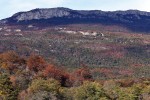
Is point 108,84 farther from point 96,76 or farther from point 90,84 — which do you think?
point 96,76

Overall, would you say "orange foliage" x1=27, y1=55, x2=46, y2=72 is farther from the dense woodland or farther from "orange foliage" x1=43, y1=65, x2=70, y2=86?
"orange foliage" x1=43, y1=65, x2=70, y2=86

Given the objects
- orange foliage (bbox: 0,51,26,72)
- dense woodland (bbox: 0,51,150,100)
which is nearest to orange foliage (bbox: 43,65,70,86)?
dense woodland (bbox: 0,51,150,100)

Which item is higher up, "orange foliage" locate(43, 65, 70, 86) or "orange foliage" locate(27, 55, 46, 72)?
"orange foliage" locate(27, 55, 46, 72)

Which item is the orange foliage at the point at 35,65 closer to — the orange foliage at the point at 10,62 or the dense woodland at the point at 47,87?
the dense woodland at the point at 47,87

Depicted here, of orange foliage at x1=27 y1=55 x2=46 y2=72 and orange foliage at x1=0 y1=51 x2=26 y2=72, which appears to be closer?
orange foliage at x1=0 y1=51 x2=26 y2=72

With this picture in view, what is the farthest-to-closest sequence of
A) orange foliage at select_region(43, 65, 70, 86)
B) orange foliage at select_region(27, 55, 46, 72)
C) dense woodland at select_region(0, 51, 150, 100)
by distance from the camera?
1. orange foliage at select_region(27, 55, 46, 72)
2. orange foliage at select_region(43, 65, 70, 86)
3. dense woodland at select_region(0, 51, 150, 100)

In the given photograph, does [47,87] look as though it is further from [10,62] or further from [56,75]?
[10,62]

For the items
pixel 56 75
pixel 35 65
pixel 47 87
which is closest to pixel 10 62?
pixel 35 65

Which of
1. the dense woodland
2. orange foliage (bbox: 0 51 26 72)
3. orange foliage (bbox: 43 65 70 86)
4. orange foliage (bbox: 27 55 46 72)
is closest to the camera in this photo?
the dense woodland

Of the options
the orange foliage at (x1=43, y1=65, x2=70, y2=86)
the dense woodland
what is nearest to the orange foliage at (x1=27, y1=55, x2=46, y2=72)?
the dense woodland

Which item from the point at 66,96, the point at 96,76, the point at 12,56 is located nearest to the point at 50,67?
the point at 12,56

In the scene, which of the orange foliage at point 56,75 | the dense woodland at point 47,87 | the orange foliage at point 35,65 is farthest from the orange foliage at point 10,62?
the orange foliage at point 56,75
